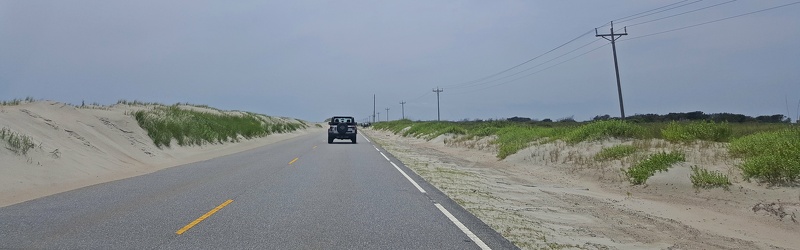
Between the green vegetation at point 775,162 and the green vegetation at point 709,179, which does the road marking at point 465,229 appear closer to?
the green vegetation at point 709,179

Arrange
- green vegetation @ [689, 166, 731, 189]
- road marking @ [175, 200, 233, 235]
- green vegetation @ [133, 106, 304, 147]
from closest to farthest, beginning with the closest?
road marking @ [175, 200, 233, 235] → green vegetation @ [689, 166, 731, 189] → green vegetation @ [133, 106, 304, 147]

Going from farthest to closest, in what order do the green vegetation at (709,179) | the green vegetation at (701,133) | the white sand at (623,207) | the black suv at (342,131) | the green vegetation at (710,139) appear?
1. the black suv at (342,131)
2. the green vegetation at (701,133)
3. the green vegetation at (709,179)
4. the green vegetation at (710,139)
5. the white sand at (623,207)

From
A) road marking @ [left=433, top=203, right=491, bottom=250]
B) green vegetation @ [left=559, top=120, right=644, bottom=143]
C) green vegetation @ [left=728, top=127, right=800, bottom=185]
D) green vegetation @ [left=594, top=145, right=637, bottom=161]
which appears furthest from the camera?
green vegetation @ [left=559, top=120, right=644, bottom=143]

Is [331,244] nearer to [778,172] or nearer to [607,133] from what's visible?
[778,172]

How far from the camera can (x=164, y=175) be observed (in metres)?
16.6

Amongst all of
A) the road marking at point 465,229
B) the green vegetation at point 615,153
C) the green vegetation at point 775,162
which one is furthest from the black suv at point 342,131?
the road marking at point 465,229

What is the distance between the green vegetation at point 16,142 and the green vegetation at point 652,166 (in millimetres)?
17705

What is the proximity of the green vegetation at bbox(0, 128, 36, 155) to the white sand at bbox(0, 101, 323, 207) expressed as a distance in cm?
18

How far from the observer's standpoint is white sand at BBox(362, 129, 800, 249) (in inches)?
323

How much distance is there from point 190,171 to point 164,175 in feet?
4.46

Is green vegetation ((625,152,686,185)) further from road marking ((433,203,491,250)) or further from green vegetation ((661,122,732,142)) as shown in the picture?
road marking ((433,203,491,250))

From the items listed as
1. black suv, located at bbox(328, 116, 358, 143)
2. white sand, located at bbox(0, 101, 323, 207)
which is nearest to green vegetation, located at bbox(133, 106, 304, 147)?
white sand, located at bbox(0, 101, 323, 207)

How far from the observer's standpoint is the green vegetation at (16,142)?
15.8 meters

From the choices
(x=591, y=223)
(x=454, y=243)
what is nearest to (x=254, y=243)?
(x=454, y=243)
